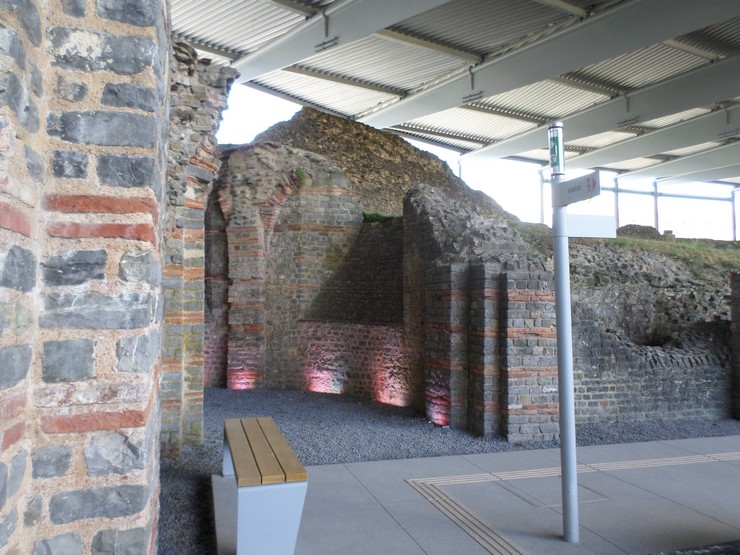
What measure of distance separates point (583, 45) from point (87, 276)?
1012 cm

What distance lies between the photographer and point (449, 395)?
279 inches

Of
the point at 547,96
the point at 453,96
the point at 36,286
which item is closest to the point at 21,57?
the point at 36,286

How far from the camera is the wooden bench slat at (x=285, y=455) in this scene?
3.18 meters

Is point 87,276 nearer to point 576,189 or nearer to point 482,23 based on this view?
point 576,189

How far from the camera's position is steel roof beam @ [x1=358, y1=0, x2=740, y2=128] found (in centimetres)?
834

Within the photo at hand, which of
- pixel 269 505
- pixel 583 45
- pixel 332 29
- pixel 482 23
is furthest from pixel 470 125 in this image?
pixel 269 505

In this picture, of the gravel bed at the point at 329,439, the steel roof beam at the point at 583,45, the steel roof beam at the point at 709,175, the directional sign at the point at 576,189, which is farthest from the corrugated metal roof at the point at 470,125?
the directional sign at the point at 576,189

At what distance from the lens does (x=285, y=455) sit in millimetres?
3604

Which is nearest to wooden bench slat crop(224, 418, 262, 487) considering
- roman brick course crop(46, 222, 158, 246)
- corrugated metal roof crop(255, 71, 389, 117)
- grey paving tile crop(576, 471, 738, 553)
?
roman brick course crop(46, 222, 158, 246)

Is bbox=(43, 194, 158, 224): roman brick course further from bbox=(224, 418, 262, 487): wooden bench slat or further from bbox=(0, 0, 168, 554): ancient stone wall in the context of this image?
bbox=(224, 418, 262, 487): wooden bench slat

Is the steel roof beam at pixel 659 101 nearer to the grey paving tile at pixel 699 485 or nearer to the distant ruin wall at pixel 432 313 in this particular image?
the distant ruin wall at pixel 432 313

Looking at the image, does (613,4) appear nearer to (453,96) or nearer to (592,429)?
(453,96)

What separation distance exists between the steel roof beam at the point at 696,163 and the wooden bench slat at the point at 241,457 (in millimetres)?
19227

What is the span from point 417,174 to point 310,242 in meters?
5.49
